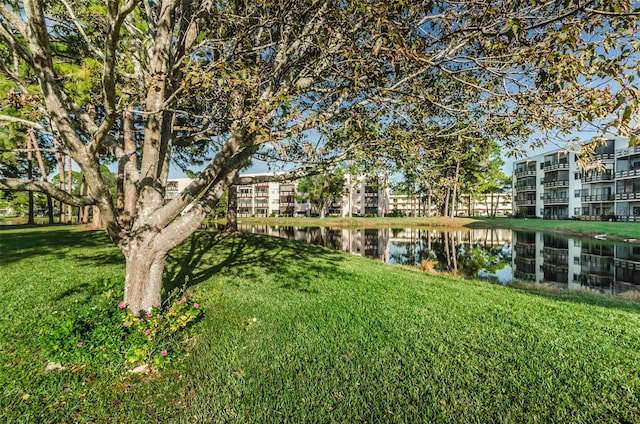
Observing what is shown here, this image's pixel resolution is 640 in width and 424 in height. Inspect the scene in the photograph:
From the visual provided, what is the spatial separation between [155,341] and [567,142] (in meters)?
6.97

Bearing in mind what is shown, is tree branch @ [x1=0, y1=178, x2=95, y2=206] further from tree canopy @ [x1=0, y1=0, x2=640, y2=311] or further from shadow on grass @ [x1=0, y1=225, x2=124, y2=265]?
shadow on grass @ [x1=0, y1=225, x2=124, y2=265]

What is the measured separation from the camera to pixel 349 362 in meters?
4.40

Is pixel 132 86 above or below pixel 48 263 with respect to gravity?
above

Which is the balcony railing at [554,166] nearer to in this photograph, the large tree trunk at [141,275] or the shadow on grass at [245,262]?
the shadow on grass at [245,262]

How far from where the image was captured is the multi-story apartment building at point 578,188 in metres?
42.7

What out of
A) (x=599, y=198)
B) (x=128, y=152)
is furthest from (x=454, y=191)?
(x=599, y=198)

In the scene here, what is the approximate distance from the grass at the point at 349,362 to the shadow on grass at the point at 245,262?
2.11ft

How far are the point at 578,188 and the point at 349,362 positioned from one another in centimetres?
6473

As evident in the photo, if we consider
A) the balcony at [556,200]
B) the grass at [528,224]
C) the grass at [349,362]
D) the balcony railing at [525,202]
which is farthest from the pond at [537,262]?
the balcony railing at [525,202]

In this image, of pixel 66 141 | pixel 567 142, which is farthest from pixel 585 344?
pixel 66 141

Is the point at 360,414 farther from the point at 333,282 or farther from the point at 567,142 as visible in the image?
the point at 333,282

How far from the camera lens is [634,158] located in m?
42.3

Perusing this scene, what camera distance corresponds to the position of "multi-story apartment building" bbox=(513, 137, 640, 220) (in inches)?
1679

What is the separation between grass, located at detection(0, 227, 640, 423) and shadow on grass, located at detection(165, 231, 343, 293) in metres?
0.64
